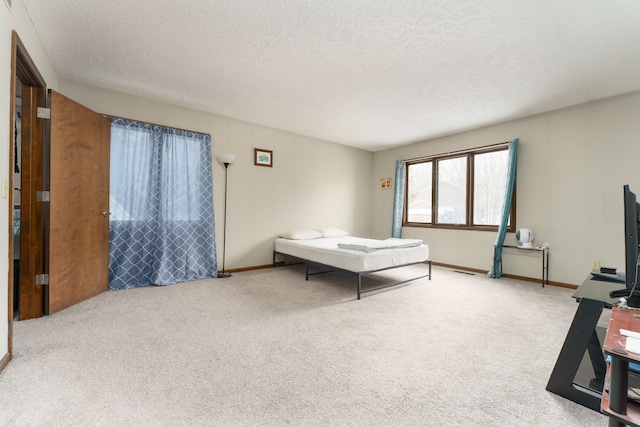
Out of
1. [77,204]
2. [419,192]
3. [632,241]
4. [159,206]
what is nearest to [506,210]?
[419,192]

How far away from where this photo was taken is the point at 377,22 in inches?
83.7

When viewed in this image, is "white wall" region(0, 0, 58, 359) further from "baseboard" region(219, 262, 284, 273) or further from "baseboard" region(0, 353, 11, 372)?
"baseboard" region(219, 262, 284, 273)

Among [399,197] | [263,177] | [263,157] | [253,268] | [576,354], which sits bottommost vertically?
[253,268]

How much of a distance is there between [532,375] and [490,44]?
259 centimetres

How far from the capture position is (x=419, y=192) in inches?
219

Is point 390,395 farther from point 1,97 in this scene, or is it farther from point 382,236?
point 382,236

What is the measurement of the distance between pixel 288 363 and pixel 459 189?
4417mm

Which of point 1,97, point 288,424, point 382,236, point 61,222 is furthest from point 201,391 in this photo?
point 382,236

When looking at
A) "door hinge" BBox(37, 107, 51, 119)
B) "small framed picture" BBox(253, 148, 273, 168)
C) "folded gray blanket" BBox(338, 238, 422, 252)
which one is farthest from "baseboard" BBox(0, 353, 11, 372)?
"small framed picture" BBox(253, 148, 273, 168)

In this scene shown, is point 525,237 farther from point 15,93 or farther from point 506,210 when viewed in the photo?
point 15,93

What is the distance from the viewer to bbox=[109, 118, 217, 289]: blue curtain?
3367mm

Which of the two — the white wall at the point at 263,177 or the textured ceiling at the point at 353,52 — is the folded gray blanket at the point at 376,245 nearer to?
the white wall at the point at 263,177

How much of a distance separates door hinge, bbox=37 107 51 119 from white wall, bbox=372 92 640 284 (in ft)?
18.3

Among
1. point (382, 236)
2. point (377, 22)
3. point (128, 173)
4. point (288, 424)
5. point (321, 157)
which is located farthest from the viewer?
point (382, 236)
